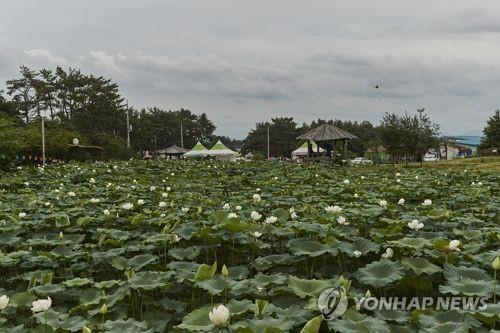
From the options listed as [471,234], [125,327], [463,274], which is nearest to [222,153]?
[471,234]

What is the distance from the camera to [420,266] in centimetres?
331

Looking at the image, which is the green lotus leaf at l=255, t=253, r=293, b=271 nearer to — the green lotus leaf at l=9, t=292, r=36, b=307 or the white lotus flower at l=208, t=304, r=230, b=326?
the white lotus flower at l=208, t=304, r=230, b=326

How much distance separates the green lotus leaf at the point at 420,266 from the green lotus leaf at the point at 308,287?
0.62 meters

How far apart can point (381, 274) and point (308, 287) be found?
1.84ft

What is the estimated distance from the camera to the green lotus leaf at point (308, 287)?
282cm

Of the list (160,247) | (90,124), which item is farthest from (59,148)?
(90,124)

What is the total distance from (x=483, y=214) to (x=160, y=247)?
3790 millimetres

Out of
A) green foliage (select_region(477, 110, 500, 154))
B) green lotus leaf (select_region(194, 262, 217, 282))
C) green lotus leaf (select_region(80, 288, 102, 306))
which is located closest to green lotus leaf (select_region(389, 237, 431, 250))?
green lotus leaf (select_region(194, 262, 217, 282))

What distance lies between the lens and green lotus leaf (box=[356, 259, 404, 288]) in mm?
3072

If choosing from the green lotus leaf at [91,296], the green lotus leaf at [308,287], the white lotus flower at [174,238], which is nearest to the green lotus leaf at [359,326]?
the green lotus leaf at [308,287]

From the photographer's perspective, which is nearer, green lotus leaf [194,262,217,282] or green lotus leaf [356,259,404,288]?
green lotus leaf [356,259,404,288]

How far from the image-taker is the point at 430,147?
3061cm

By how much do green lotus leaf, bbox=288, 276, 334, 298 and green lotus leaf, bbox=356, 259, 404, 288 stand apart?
0.97 ft

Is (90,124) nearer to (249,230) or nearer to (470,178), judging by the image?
(470,178)
